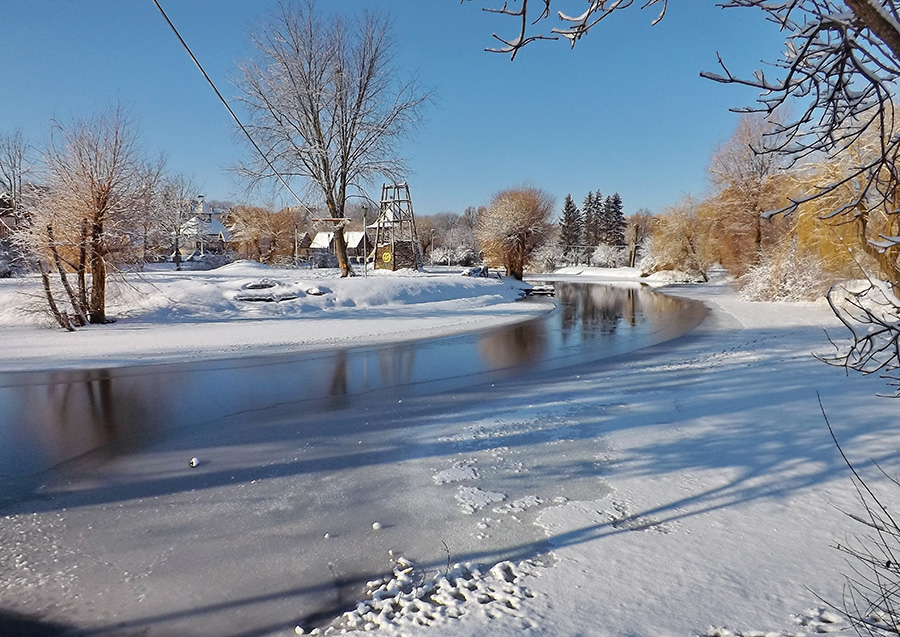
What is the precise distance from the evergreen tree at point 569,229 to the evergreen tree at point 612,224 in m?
4.05

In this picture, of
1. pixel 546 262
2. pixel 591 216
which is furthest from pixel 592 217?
pixel 546 262

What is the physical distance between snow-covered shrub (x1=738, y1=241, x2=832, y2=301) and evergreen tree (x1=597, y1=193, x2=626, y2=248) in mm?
51967

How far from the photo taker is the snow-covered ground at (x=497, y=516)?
323 cm

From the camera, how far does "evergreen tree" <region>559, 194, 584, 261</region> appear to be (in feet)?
249

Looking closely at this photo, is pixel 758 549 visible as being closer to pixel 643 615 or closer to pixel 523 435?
pixel 643 615

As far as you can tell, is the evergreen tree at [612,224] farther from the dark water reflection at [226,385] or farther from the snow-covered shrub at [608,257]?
the dark water reflection at [226,385]

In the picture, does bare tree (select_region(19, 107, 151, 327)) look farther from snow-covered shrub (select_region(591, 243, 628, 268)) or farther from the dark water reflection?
snow-covered shrub (select_region(591, 243, 628, 268))

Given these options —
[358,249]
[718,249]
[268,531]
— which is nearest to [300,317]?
[268,531]

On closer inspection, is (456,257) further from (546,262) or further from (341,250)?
(341,250)

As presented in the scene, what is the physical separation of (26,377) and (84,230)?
677cm

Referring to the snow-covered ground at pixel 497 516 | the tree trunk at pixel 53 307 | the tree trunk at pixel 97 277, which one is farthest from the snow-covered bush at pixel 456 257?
the snow-covered ground at pixel 497 516

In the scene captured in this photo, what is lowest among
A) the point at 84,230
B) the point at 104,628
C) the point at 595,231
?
the point at 104,628

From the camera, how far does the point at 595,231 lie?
8150cm

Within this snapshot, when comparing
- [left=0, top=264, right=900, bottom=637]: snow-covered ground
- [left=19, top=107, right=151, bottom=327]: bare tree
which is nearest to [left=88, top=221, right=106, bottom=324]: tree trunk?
[left=19, top=107, right=151, bottom=327]: bare tree
